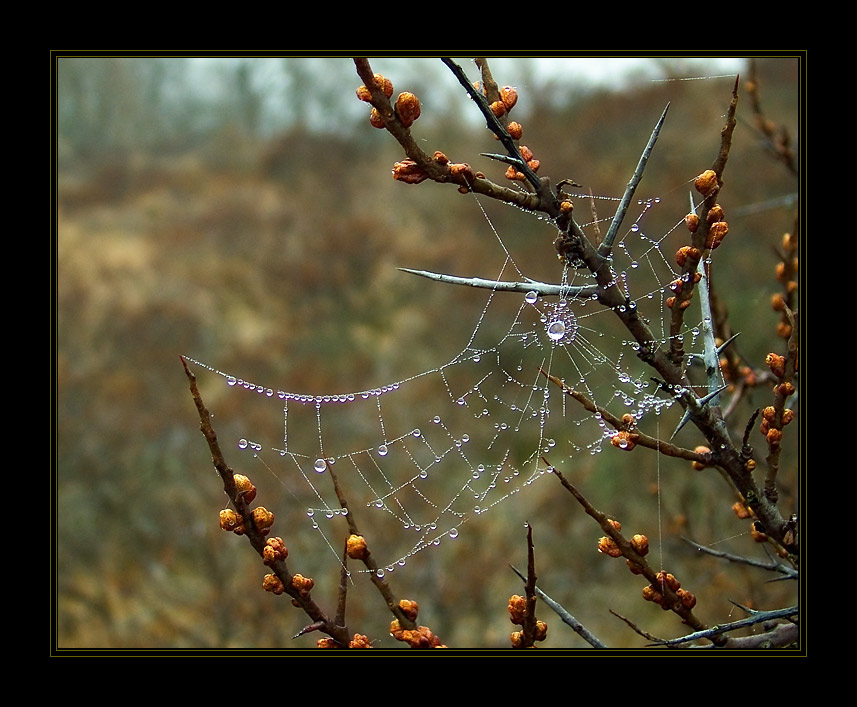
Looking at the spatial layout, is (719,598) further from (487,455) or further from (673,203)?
(673,203)

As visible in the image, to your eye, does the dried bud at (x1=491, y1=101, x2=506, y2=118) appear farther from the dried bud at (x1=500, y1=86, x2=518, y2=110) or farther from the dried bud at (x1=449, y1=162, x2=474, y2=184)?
the dried bud at (x1=449, y1=162, x2=474, y2=184)

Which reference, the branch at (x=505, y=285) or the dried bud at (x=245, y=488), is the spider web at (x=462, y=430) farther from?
the branch at (x=505, y=285)

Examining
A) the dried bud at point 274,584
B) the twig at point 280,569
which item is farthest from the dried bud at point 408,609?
the dried bud at point 274,584

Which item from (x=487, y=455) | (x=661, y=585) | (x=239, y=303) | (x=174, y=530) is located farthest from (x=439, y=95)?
(x=661, y=585)

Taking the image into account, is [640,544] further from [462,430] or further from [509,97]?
[462,430]

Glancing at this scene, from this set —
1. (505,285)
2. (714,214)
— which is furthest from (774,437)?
(505,285)

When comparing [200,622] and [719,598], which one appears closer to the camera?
[719,598]

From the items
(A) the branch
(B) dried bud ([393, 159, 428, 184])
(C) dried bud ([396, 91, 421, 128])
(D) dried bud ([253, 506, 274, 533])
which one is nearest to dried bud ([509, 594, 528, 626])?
(D) dried bud ([253, 506, 274, 533])
